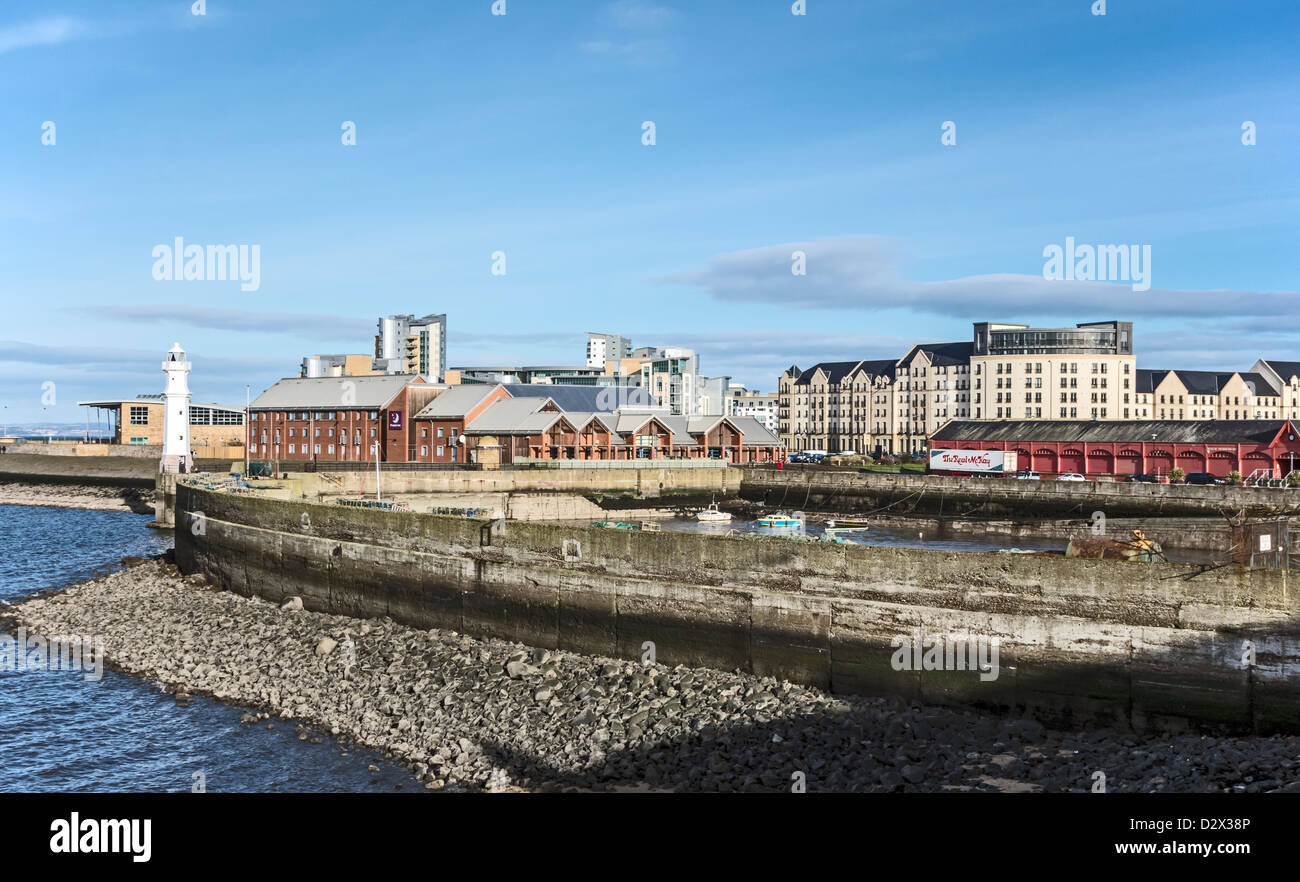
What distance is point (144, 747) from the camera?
1128 inches

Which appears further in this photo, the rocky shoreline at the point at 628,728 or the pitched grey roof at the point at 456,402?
the pitched grey roof at the point at 456,402

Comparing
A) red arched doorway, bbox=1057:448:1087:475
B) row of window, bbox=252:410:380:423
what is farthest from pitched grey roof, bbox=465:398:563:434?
red arched doorway, bbox=1057:448:1087:475

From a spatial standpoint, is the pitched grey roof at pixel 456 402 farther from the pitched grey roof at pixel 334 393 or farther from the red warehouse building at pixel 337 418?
the pitched grey roof at pixel 334 393

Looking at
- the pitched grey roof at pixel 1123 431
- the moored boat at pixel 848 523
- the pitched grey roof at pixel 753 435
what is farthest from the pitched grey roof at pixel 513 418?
the pitched grey roof at pixel 1123 431

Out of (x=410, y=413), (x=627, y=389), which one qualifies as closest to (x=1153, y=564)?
(x=410, y=413)

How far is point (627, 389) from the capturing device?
5315 inches

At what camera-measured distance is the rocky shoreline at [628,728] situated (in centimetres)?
2253

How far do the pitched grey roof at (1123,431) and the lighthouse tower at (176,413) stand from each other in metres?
77.7

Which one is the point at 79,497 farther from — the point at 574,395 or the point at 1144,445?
the point at 1144,445

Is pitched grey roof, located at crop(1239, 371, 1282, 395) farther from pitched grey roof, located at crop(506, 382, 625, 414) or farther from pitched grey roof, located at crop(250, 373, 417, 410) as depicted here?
pitched grey roof, located at crop(250, 373, 417, 410)

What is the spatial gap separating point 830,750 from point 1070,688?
6.98 m

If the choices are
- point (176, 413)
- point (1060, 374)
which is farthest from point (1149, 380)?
point (176, 413)
